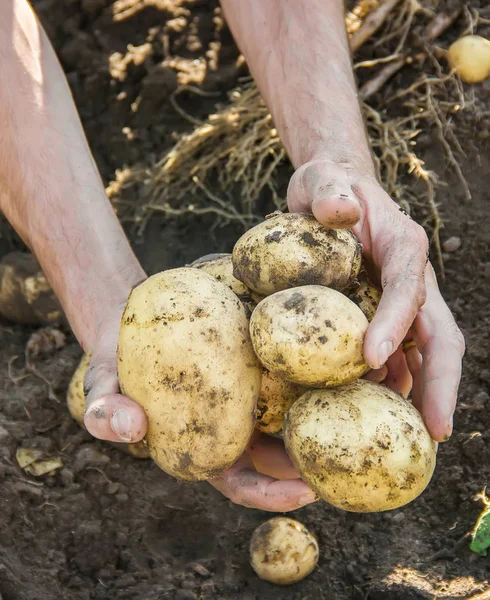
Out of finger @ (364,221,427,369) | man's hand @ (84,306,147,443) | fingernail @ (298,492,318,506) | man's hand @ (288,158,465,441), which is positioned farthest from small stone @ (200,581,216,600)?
finger @ (364,221,427,369)

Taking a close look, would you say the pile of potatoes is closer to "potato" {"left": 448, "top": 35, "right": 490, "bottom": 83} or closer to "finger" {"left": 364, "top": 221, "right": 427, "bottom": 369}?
"finger" {"left": 364, "top": 221, "right": 427, "bottom": 369}

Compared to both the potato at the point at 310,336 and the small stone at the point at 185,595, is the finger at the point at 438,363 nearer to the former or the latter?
the potato at the point at 310,336

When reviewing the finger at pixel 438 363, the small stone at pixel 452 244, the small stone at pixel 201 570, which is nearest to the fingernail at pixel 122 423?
the finger at pixel 438 363

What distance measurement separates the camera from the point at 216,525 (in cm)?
243

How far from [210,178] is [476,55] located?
127 cm

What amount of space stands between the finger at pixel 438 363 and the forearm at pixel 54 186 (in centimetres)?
90

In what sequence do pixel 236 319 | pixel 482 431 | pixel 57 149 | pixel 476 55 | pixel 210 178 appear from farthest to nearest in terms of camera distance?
pixel 210 178, pixel 476 55, pixel 482 431, pixel 57 149, pixel 236 319

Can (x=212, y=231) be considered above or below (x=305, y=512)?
above

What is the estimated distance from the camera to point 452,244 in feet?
9.52

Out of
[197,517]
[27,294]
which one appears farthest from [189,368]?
[27,294]

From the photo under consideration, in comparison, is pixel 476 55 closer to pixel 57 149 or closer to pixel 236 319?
pixel 57 149

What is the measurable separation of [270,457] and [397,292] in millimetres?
594

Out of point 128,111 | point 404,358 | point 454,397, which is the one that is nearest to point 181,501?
point 404,358

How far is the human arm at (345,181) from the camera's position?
1.70 meters
